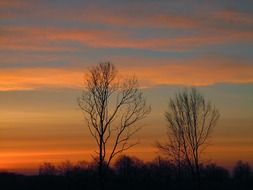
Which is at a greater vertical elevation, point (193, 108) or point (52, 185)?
point (193, 108)

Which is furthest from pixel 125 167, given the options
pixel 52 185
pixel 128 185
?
pixel 52 185

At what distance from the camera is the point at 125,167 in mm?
111875

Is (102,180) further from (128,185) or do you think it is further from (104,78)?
(128,185)

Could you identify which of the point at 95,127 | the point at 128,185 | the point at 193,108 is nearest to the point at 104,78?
the point at 95,127

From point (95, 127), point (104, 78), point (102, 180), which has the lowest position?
point (102, 180)

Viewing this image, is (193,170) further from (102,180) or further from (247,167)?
(247,167)

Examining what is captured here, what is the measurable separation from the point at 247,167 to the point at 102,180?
109 meters

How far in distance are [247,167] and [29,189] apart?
83406 mm

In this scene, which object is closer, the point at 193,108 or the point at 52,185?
the point at 193,108

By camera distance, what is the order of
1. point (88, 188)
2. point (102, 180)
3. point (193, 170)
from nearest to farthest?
point (102, 180) → point (193, 170) → point (88, 188)

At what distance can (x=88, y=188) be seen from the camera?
6700 centimetres

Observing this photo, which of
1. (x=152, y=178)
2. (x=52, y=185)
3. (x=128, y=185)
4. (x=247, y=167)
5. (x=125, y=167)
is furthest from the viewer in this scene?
(x=247, y=167)

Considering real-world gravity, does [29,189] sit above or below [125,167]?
below

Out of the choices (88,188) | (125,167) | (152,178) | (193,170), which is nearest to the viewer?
(193,170)
